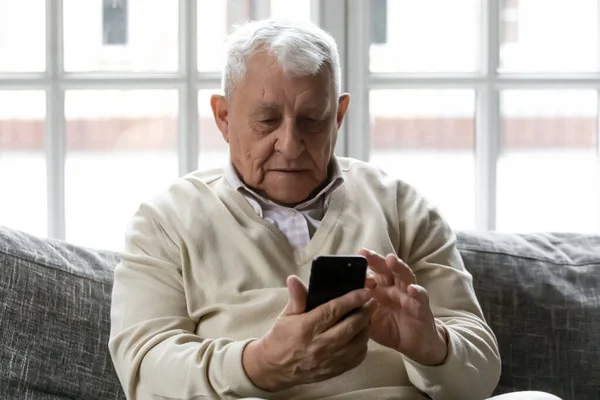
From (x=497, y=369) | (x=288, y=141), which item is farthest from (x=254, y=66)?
(x=497, y=369)

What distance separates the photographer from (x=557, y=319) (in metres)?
2.30

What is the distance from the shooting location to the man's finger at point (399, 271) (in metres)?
1.64

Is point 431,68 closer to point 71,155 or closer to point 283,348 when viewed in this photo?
point 71,155

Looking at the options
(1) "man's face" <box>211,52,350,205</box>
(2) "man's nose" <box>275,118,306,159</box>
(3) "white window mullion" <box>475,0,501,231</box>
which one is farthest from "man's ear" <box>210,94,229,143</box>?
(3) "white window mullion" <box>475,0,501,231</box>

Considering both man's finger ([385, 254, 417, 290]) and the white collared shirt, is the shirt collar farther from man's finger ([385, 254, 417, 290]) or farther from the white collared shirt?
man's finger ([385, 254, 417, 290])

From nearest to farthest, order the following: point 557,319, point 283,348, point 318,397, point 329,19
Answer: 1. point 283,348
2. point 318,397
3. point 557,319
4. point 329,19

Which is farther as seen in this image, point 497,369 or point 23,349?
point 23,349

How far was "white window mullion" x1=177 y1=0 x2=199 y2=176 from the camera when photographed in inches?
105

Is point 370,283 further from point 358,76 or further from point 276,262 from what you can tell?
point 358,76

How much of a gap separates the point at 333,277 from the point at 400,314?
21 cm

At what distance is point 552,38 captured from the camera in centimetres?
284

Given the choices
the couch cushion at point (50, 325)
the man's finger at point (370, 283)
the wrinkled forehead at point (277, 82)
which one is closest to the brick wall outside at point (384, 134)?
the couch cushion at point (50, 325)

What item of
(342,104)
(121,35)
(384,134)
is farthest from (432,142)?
(121,35)

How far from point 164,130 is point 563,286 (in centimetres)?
120
